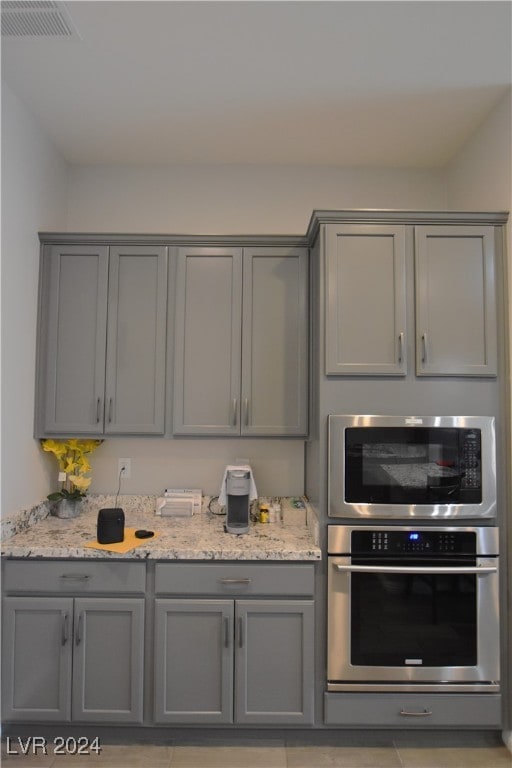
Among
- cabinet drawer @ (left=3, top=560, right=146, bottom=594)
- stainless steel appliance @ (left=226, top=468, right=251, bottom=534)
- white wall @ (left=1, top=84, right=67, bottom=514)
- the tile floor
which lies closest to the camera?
the tile floor

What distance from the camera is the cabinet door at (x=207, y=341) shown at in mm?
2367

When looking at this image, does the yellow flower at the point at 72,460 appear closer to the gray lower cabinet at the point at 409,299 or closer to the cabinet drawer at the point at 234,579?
the cabinet drawer at the point at 234,579

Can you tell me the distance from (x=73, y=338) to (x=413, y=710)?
8.24 ft

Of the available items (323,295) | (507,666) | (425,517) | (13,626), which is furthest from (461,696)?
(13,626)

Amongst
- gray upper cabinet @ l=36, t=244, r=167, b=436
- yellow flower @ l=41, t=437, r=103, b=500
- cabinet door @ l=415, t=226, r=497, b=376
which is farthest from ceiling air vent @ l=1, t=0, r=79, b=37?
yellow flower @ l=41, t=437, r=103, b=500

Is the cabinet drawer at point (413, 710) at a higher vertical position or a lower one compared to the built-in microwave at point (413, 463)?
lower

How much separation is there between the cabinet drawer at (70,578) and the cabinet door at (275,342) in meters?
0.90

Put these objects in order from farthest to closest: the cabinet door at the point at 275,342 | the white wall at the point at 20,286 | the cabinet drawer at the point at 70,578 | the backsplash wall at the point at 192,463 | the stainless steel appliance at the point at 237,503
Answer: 1. the backsplash wall at the point at 192,463
2. the cabinet door at the point at 275,342
3. the stainless steel appliance at the point at 237,503
4. the white wall at the point at 20,286
5. the cabinet drawer at the point at 70,578

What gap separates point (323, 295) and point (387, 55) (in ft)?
3.42

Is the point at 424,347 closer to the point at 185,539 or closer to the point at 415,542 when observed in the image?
the point at 415,542

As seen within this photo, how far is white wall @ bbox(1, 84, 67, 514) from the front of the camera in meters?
2.08

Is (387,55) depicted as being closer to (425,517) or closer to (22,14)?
(22,14)

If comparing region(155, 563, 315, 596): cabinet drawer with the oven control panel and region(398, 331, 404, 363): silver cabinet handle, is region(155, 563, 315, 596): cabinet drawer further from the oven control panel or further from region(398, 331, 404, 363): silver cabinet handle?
region(398, 331, 404, 363): silver cabinet handle

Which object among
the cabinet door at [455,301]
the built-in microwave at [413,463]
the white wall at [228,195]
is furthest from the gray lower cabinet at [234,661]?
the white wall at [228,195]
